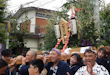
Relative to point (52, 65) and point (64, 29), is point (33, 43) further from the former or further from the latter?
point (52, 65)

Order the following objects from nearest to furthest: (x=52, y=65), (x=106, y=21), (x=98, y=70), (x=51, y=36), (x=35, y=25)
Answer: (x=98, y=70) → (x=52, y=65) → (x=51, y=36) → (x=106, y=21) → (x=35, y=25)

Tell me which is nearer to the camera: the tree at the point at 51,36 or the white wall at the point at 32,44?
the tree at the point at 51,36

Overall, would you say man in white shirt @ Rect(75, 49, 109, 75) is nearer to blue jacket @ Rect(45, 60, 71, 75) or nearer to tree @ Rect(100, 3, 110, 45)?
blue jacket @ Rect(45, 60, 71, 75)

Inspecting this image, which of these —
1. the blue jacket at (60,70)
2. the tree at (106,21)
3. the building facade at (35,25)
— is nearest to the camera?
the blue jacket at (60,70)

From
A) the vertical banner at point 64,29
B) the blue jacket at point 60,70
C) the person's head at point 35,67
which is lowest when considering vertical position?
the blue jacket at point 60,70

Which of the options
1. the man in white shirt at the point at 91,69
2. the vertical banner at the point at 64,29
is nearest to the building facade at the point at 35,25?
the vertical banner at the point at 64,29

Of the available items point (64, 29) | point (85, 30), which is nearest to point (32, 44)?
point (64, 29)

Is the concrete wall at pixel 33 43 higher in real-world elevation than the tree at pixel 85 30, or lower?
lower

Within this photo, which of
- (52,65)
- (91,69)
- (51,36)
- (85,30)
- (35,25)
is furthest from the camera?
(35,25)

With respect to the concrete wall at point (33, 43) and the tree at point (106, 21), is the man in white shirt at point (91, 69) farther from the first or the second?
the concrete wall at point (33, 43)

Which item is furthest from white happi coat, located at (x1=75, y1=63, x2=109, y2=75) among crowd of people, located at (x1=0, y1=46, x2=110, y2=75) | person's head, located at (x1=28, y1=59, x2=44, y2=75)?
person's head, located at (x1=28, y1=59, x2=44, y2=75)

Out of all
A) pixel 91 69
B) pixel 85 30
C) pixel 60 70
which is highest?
pixel 85 30

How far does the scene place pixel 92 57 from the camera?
8.30 feet

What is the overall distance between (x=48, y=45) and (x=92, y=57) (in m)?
4.16
